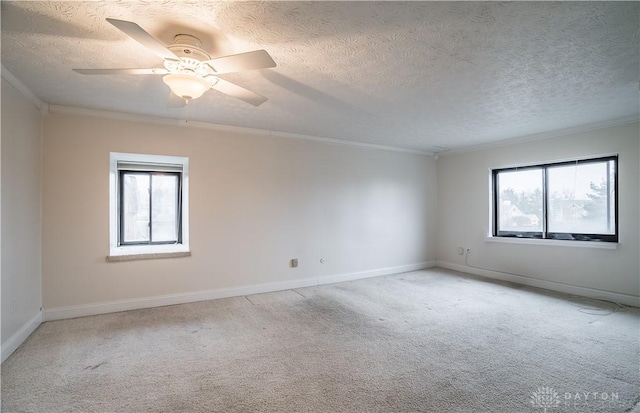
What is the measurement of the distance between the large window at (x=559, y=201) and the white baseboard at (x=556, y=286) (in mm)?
674

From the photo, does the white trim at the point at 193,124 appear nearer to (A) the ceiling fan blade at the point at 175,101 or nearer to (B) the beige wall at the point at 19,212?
(B) the beige wall at the point at 19,212

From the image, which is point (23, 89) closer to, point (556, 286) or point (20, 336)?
point (20, 336)

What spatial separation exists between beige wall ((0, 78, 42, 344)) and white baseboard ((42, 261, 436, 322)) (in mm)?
272

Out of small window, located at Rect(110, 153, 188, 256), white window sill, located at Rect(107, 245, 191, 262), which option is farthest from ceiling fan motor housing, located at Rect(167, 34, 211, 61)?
white window sill, located at Rect(107, 245, 191, 262)

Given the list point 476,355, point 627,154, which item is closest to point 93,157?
point 476,355

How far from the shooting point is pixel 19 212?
2754 mm

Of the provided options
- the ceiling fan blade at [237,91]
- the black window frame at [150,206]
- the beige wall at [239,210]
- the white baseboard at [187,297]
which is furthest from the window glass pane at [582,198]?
the black window frame at [150,206]

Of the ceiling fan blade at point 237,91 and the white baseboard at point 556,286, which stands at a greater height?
the ceiling fan blade at point 237,91

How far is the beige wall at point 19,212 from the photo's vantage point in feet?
8.22

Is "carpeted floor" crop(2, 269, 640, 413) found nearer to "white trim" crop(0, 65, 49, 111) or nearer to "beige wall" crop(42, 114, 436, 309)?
"beige wall" crop(42, 114, 436, 309)

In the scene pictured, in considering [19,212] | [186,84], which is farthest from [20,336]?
[186,84]

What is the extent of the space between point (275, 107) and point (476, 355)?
10.2 ft

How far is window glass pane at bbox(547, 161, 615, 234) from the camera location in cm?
405

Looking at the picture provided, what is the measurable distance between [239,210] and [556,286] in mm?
4741
